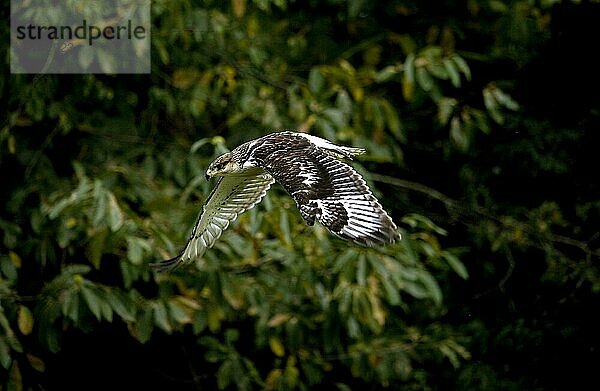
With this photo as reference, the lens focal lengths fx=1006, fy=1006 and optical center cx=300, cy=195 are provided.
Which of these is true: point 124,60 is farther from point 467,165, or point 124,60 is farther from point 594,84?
point 594,84

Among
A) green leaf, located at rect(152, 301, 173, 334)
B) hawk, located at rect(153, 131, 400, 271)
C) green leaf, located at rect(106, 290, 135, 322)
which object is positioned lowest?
green leaf, located at rect(152, 301, 173, 334)

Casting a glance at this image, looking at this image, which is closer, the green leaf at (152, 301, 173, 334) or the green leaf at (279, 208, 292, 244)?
the green leaf at (279, 208, 292, 244)

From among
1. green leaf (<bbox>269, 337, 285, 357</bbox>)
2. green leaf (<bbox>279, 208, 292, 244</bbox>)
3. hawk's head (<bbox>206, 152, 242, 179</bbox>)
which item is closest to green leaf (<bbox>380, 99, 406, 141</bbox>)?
green leaf (<bbox>279, 208, 292, 244</bbox>)

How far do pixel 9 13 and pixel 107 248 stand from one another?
3.43 feet

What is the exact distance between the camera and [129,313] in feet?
11.1

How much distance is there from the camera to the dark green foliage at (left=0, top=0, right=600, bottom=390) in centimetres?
352

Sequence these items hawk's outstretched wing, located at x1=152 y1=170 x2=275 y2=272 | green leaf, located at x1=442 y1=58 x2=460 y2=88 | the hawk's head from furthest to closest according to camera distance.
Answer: green leaf, located at x1=442 y1=58 x2=460 y2=88 < hawk's outstretched wing, located at x1=152 y1=170 x2=275 y2=272 < the hawk's head

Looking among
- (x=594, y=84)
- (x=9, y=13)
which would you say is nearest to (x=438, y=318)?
(x=594, y=84)

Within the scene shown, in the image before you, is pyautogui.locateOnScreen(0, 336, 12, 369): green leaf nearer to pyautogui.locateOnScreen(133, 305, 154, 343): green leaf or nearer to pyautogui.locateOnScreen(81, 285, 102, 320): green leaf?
pyautogui.locateOnScreen(81, 285, 102, 320): green leaf

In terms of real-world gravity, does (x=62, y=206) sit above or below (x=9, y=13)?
below

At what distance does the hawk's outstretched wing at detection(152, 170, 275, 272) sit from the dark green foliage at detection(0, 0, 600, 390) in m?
0.17

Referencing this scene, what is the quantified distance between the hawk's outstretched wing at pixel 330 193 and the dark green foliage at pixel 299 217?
729mm

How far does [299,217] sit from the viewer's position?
11.1 ft

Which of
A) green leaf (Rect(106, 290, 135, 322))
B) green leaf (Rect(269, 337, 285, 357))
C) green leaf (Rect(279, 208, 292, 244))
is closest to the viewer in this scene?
green leaf (Rect(279, 208, 292, 244))
